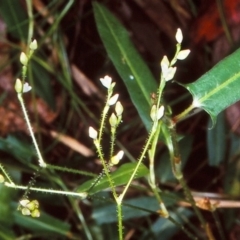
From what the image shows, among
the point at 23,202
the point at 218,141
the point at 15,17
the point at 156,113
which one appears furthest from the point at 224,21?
the point at 23,202

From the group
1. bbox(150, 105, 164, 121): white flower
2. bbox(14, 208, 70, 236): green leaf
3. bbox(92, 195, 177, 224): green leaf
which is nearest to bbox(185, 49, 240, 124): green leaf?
bbox(150, 105, 164, 121): white flower

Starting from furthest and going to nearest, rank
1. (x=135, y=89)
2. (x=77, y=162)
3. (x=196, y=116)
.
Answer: (x=196, y=116)
(x=77, y=162)
(x=135, y=89)

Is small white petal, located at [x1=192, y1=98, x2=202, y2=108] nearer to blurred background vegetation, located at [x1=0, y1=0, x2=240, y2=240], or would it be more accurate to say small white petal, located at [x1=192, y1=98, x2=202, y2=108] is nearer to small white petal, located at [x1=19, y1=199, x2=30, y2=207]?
small white petal, located at [x1=19, y1=199, x2=30, y2=207]

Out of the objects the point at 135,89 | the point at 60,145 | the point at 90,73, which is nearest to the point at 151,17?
the point at 90,73

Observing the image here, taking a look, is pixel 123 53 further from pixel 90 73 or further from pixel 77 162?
pixel 90 73

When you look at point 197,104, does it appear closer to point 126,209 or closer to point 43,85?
point 126,209

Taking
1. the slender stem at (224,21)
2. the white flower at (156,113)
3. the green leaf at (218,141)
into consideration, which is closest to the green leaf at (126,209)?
the green leaf at (218,141)
